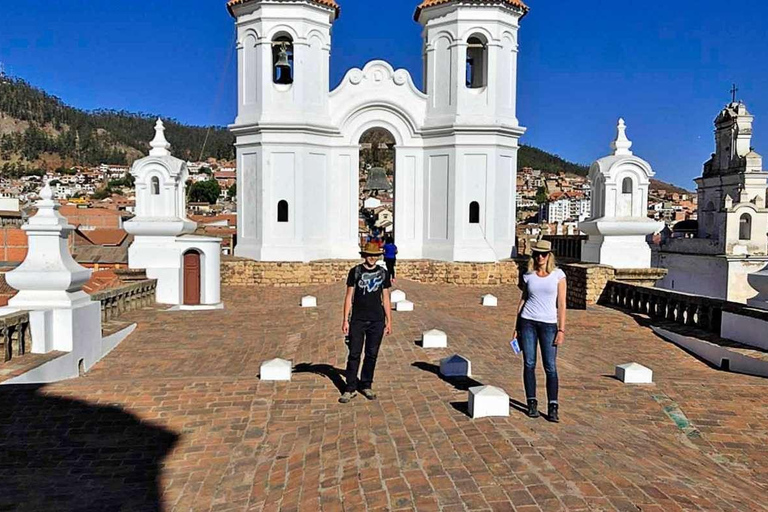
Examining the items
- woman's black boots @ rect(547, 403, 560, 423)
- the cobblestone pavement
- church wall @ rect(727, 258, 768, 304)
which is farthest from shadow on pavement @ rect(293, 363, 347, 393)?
church wall @ rect(727, 258, 768, 304)

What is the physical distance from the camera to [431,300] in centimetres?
1545

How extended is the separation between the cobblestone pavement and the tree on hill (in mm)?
88104

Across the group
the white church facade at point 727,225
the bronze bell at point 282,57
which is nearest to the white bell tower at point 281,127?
the bronze bell at point 282,57

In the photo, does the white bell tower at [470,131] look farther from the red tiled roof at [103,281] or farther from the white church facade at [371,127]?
the red tiled roof at [103,281]

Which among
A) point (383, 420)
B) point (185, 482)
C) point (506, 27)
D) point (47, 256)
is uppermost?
point (506, 27)

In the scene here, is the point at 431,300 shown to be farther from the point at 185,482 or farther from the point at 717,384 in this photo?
the point at 185,482

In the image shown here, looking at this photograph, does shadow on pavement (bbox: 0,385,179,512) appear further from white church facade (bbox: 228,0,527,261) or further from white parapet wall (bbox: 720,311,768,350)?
white church facade (bbox: 228,0,527,261)

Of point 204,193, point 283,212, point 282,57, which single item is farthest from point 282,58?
point 204,193

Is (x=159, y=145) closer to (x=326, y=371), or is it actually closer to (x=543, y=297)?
(x=326, y=371)

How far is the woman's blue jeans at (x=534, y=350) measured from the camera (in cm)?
521

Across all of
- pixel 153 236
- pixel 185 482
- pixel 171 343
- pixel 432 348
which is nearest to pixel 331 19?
pixel 153 236

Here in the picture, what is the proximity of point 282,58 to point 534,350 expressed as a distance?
1673 cm

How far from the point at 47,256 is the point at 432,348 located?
4859 mm

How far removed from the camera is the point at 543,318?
526 cm
